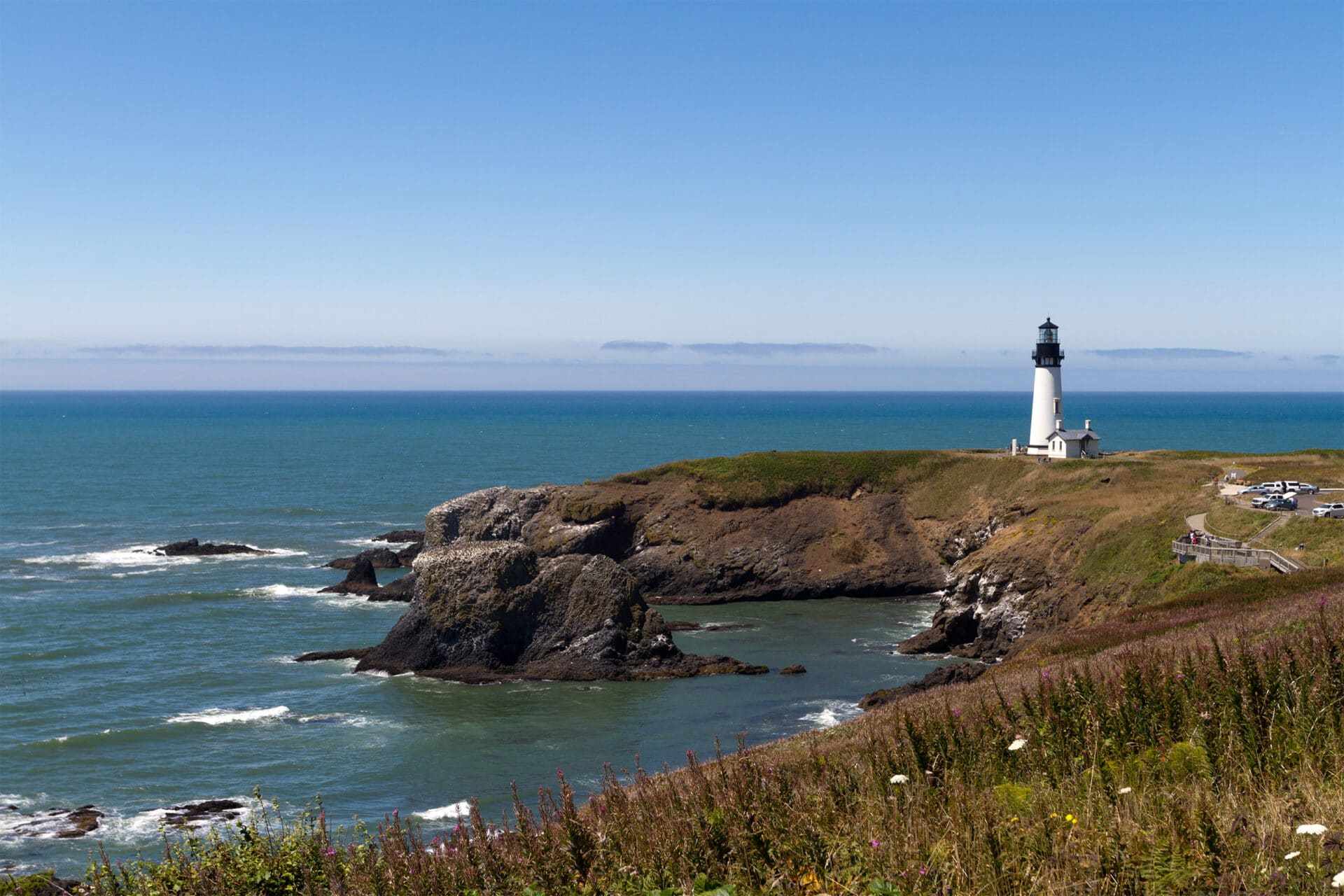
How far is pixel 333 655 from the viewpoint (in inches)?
2057

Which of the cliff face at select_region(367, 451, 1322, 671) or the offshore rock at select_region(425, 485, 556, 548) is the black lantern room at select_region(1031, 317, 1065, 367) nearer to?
the cliff face at select_region(367, 451, 1322, 671)

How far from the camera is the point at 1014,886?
23.9 feet

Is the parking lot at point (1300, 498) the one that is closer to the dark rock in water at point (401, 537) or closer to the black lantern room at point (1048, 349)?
the black lantern room at point (1048, 349)

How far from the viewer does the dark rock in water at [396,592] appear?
66.1 m

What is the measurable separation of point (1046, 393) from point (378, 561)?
52.8 m

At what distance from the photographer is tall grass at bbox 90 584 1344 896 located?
737cm

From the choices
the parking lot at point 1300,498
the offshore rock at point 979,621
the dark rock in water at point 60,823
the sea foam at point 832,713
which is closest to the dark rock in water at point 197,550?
the dark rock in water at point 60,823

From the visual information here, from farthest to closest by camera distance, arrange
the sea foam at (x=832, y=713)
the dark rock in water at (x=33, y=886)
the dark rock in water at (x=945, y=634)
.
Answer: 1. the dark rock in water at (x=945, y=634)
2. the sea foam at (x=832, y=713)
3. the dark rock in water at (x=33, y=886)

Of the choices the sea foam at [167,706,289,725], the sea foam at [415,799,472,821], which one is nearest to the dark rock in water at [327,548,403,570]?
the sea foam at [167,706,289,725]

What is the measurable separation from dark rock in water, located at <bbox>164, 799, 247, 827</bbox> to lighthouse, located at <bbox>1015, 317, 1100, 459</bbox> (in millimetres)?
62416

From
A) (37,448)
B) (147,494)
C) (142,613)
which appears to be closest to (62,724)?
(142,613)

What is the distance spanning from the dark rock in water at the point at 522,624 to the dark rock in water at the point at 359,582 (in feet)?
56.5

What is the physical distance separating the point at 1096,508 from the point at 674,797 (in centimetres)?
5424

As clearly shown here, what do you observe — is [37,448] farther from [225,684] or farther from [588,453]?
[225,684]
